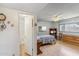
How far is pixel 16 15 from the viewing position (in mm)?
1608

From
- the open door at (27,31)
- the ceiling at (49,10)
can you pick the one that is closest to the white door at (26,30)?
the open door at (27,31)

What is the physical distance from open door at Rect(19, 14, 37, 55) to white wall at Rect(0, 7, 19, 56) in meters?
0.10

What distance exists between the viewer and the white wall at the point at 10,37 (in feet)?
4.93

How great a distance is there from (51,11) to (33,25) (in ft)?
1.55

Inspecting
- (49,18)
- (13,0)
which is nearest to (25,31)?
(49,18)

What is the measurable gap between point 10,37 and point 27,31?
31 centimetres

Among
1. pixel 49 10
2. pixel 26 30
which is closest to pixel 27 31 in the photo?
pixel 26 30

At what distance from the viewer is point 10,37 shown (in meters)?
1.59

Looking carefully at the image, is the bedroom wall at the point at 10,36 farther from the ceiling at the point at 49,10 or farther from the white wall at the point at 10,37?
the ceiling at the point at 49,10

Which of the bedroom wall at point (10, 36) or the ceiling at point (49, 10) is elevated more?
the ceiling at point (49, 10)

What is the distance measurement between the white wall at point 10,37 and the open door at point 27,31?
0.10 metres

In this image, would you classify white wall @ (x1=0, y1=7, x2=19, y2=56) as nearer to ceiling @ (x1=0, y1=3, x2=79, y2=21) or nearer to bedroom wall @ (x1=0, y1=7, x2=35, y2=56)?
bedroom wall @ (x1=0, y1=7, x2=35, y2=56)

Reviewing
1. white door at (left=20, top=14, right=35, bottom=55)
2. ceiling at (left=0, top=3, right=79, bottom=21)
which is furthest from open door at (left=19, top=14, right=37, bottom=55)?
ceiling at (left=0, top=3, right=79, bottom=21)

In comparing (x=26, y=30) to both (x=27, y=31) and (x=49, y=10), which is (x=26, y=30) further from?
(x=49, y=10)
